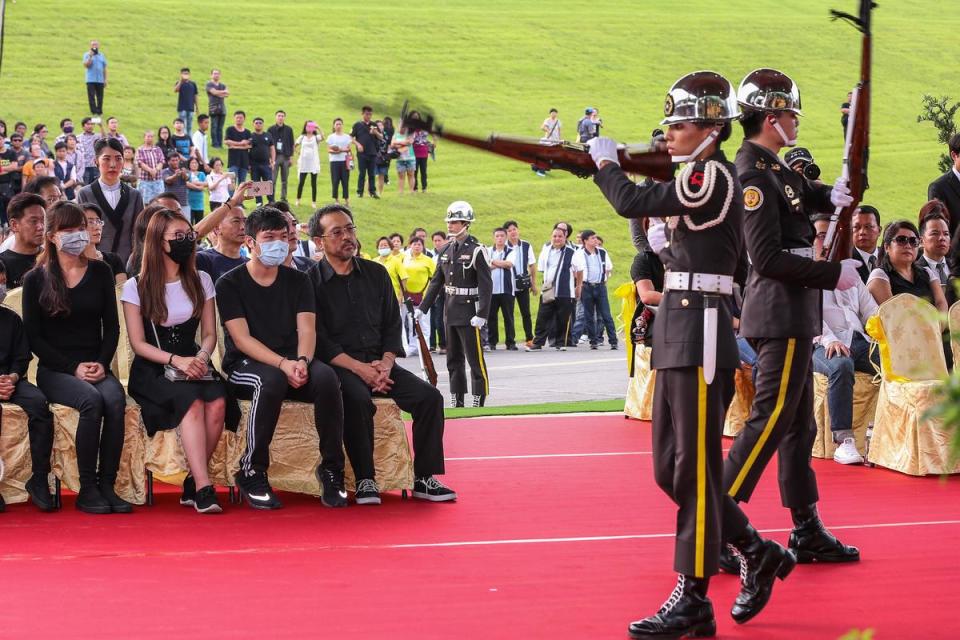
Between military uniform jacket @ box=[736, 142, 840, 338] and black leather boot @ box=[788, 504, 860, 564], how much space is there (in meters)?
0.78

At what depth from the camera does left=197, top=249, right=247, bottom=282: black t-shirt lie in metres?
8.87

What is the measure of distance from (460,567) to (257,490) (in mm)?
1874

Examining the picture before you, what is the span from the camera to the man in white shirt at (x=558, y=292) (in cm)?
2072

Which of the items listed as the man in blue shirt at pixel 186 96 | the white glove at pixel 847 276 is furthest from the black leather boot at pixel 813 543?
the man in blue shirt at pixel 186 96

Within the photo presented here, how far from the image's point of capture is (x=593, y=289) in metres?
21.3

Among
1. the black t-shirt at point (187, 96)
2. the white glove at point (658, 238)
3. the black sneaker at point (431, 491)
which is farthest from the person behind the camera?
the black t-shirt at point (187, 96)

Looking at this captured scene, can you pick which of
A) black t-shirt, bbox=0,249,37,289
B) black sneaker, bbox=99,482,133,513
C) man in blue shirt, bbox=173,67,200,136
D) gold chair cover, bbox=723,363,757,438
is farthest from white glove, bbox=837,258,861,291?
man in blue shirt, bbox=173,67,200,136

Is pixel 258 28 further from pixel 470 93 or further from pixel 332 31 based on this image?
pixel 470 93

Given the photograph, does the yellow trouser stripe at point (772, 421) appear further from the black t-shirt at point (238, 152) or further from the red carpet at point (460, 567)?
the black t-shirt at point (238, 152)

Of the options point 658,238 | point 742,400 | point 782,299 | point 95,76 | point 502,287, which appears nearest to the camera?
point 658,238

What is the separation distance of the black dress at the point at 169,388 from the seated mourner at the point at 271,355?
144 millimetres

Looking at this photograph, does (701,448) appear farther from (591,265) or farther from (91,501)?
(591,265)

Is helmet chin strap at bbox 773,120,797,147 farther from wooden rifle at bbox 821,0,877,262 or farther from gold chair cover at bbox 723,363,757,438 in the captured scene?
gold chair cover at bbox 723,363,757,438

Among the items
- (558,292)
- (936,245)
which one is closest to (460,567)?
(936,245)
